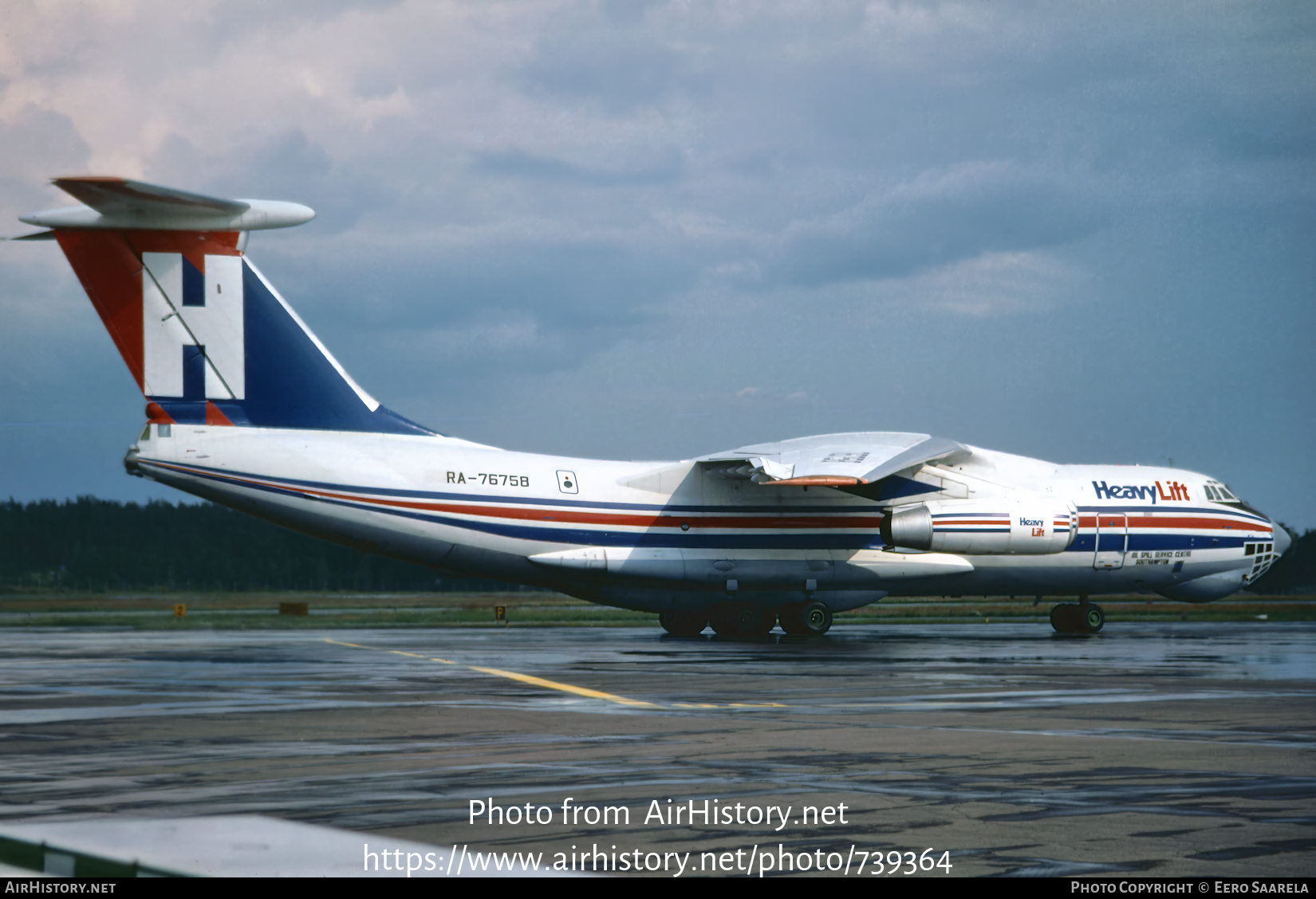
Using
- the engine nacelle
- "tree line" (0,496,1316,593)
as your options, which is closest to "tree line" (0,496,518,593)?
"tree line" (0,496,1316,593)

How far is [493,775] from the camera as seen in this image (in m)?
8.66

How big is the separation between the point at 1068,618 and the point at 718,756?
22679 mm

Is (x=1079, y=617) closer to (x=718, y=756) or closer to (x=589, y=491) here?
(x=589, y=491)

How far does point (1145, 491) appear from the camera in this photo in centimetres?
2948

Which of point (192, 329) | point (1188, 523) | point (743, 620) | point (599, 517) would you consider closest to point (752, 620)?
point (743, 620)

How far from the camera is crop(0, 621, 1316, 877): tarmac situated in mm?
6488

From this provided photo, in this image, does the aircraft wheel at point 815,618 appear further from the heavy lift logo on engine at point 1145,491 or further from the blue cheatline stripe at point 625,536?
the heavy lift logo on engine at point 1145,491

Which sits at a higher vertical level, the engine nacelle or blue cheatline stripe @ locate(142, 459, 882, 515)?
blue cheatline stripe @ locate(142, 459, 882, 515)

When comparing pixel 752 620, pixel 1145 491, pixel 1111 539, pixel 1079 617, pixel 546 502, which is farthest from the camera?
pixel 1079 617

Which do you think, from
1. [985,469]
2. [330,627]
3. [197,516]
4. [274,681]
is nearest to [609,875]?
[274,681]

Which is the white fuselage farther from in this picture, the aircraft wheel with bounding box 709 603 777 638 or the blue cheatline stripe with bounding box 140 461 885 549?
the aircraft wheel with bounding box 709 603 777 638

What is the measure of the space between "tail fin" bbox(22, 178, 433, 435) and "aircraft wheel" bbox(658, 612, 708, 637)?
849 centimetres

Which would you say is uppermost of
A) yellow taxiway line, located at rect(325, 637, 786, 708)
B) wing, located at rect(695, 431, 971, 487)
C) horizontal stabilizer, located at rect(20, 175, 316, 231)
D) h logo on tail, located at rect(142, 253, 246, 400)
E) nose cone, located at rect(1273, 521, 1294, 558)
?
horizontal stabilizer, located at rect(20, 175, 316, 231)

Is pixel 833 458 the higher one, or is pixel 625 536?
pixel 833 458
